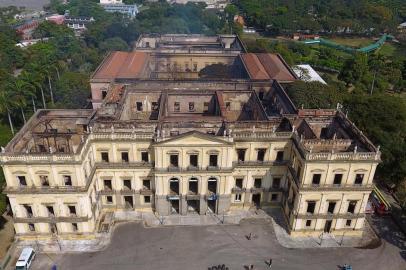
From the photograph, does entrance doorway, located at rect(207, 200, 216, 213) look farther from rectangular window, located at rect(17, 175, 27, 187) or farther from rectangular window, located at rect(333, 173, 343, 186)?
rectangular window, located at rect(17, 175, 27, 187)

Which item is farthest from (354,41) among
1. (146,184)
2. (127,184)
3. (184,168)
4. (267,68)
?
(127,184)

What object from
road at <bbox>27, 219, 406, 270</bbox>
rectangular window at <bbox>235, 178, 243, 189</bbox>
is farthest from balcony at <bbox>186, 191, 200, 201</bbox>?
rectangular window at <bbox>235, 178, 243, 189</bbox>

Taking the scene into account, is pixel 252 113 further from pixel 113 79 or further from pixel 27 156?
pixel 27 156

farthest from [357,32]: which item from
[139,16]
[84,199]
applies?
[84,199]

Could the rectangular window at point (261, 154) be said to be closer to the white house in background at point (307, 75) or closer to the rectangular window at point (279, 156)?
the rectangular window at point (279, 156)

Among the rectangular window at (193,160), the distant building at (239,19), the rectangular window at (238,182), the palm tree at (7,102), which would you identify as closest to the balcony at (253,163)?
the rectangular window at (238,182)

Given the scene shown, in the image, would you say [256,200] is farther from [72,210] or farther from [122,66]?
[122,66]
